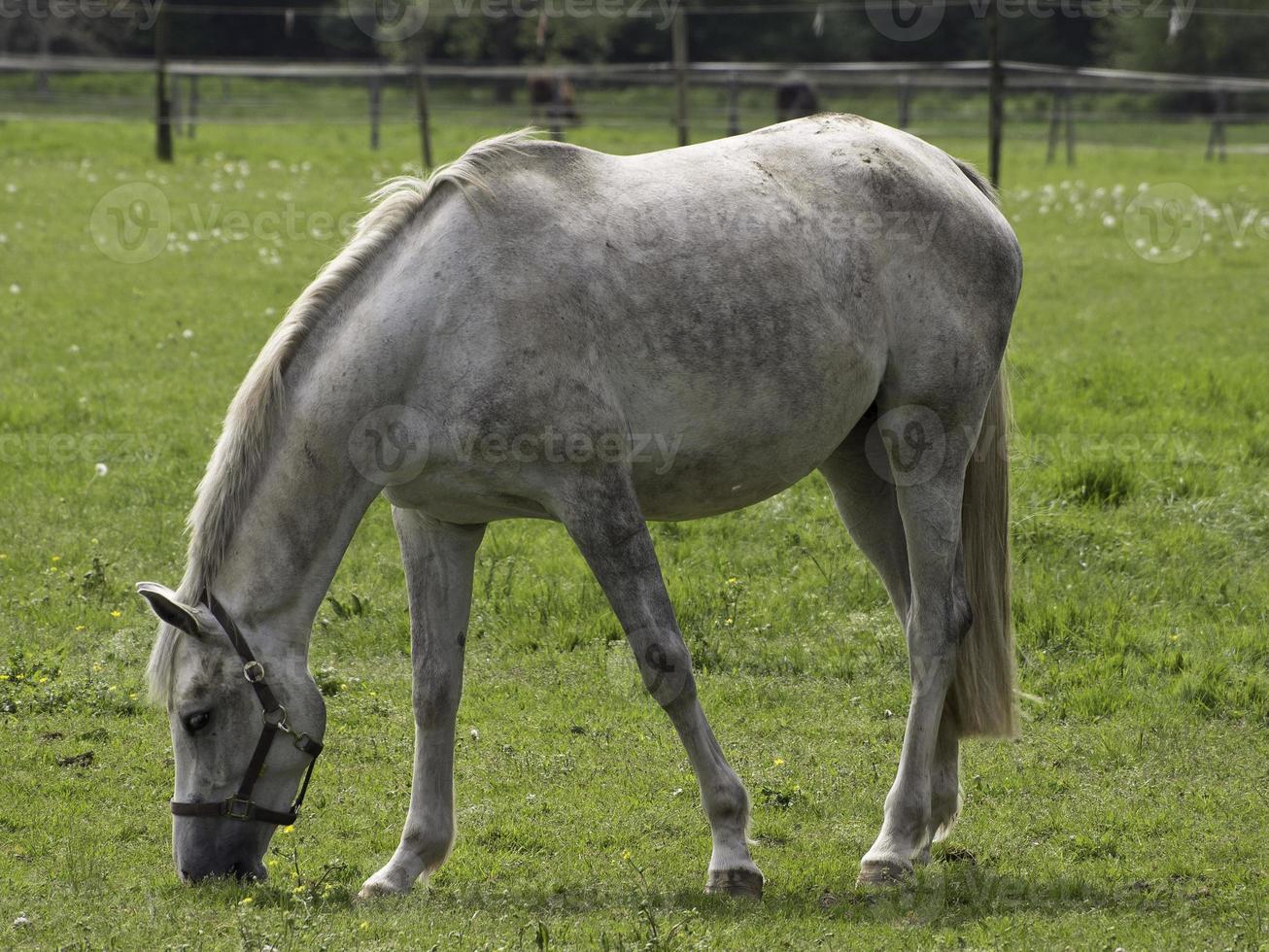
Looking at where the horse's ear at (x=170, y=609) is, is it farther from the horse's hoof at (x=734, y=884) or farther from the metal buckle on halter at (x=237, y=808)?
the horse's hoof at (x=734, y=884)

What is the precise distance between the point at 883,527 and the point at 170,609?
234cm

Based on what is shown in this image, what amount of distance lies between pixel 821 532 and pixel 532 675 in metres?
1.96

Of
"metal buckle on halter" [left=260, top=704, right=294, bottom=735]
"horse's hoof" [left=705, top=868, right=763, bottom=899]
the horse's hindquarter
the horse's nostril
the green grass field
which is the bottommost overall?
the green grass field

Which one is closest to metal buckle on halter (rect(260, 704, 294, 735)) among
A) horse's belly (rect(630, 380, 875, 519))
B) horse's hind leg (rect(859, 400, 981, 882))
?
horse's belly (rect(630, 380, 875, 519))

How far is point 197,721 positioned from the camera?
3.80 metres

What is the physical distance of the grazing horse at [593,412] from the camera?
12.6ft

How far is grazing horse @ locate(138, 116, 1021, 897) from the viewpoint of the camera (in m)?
3.83

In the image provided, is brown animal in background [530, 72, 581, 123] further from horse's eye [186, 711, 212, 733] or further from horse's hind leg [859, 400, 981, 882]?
horse's eye [186, 711, 212, 733]

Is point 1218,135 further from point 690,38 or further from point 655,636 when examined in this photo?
point 655,636

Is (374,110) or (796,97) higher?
(796,97)

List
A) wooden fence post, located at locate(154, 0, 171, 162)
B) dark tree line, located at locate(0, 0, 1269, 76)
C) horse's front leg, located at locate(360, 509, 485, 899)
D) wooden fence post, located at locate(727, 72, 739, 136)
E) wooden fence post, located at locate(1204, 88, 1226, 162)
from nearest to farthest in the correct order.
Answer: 1. horse's front leg, located at locate(360, 509, 485, 899)
2. wooden fence post, located at locate(154, 0, 171, 162)
3. wooden fence post, located at locate(727, 72, 739, 136)
4. wooden fence post, located at locate(1204, 88, 1226, 162)
5. dark tree line, located at locate(0, 0, 1269, 76)

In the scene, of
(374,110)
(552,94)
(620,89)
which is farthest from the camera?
(620,89)

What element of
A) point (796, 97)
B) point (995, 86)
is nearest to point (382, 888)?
point (995, 86)

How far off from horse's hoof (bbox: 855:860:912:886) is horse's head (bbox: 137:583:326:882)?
1632 millimetres
